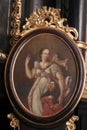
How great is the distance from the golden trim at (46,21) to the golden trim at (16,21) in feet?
0.23

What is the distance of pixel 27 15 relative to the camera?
267 centimetres

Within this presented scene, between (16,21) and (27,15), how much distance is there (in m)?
0.11

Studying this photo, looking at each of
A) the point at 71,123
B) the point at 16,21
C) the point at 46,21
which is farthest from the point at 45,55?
the point at 71,123

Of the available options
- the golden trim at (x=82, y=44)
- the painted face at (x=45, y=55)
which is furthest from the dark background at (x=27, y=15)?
the painted face at (x=45, y=55)

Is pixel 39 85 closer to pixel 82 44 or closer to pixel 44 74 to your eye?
pixel 44 74

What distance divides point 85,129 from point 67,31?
64 centimetres

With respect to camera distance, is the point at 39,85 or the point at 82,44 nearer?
the point at 39,85

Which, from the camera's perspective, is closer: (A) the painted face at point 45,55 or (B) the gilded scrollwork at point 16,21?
(A) the painted face at point 45,55

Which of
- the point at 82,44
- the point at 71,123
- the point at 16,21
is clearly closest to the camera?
the point at 71,123

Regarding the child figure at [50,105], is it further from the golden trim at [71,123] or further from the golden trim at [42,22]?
the golden trim at [42,22]

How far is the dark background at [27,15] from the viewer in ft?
7.89

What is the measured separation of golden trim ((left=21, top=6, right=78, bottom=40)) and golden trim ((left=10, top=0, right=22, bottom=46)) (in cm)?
7

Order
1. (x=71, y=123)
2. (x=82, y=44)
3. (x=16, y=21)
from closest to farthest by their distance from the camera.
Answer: (x=71, y=123) → (x=82, y=44) → (x=16, y=21)

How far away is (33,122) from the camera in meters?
2.33
